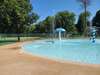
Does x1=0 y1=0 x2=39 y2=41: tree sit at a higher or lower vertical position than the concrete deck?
higher

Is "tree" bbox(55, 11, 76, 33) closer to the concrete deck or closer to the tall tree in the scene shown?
the tall tree

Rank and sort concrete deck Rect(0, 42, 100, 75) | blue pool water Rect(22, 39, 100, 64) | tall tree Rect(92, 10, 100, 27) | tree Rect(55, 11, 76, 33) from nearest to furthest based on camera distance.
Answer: concrete deck Rect(0, 42, 100, 75), blue pool water Rect(22, 39, 100, 64), tree Rect(55, 11, 76, 33), tall tree Rect(92, 10, 100, 27)

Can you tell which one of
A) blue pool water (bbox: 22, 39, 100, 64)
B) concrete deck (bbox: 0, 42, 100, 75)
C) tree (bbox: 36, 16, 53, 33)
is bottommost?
blue pool water (bbox: 22, 39, 100, 64)

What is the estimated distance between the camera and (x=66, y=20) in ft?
217

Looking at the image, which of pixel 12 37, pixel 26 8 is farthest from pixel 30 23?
pixel 12 37

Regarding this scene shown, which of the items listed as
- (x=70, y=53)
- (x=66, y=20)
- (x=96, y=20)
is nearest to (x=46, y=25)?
(x=66, y=20)

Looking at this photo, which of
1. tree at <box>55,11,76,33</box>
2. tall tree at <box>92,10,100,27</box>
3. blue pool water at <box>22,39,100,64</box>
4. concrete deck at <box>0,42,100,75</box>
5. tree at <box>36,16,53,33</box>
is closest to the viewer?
concrete deck at <box>0,42,100,75</box>

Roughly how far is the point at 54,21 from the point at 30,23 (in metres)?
32.3

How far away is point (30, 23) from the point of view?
119ft

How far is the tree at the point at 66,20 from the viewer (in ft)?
209

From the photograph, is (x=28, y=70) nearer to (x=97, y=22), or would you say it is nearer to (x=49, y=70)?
(x=49, y=70)

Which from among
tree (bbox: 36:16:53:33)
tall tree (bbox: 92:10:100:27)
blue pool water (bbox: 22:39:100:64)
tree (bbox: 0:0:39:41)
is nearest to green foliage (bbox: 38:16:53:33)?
tree (bbox: 36:16:53:33)

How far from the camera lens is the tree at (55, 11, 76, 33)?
63625 millimetres

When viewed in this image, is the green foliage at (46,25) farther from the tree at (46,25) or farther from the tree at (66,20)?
the tree at (66,20)
